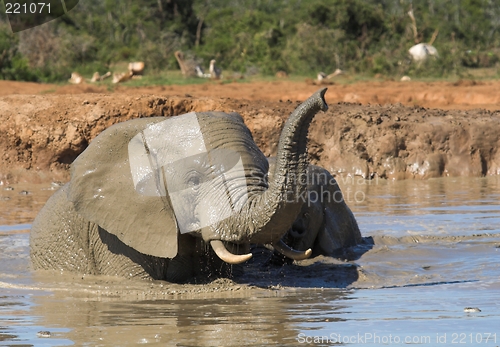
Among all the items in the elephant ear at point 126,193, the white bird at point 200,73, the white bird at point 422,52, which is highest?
the elephant ear at point 126,193

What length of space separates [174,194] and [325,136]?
853cm

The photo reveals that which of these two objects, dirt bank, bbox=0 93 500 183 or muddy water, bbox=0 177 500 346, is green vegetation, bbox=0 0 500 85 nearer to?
dirt bank, bbox=0 93 500 183

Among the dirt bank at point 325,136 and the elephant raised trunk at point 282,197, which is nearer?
the elephant raised trunk at point 282,197

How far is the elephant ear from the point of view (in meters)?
5.47

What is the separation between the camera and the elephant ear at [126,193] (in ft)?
18.0

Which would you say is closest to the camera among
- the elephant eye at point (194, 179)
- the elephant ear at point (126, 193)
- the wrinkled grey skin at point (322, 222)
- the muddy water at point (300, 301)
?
the muddy water at point (300, 301)

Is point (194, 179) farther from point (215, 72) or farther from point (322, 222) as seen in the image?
point (215, 72)

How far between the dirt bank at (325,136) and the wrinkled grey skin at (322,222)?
6254mm

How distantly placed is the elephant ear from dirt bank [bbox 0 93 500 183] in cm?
794

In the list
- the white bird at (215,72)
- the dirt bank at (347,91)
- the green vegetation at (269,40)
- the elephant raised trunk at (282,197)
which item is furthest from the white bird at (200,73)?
the elephant raised trunk at (282,197)

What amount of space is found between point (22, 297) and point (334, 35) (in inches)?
818

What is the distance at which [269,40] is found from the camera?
90.9ft

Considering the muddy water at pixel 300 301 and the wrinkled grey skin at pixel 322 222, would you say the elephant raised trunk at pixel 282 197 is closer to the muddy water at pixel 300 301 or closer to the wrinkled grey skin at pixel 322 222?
the muddy water at pixel 300 301

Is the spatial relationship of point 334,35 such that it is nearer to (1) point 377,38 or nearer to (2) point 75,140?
(1) point 377,38
